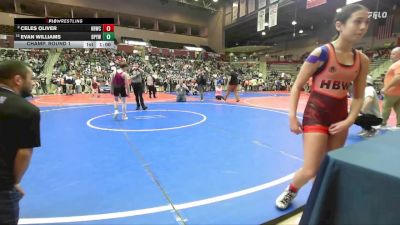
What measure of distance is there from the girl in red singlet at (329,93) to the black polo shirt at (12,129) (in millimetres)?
1976

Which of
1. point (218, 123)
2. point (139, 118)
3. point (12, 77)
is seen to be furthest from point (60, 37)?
point (12, 77)

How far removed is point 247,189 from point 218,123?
454 centimetres

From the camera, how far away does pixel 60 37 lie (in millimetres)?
9422

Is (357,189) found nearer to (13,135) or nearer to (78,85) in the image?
(13,135)

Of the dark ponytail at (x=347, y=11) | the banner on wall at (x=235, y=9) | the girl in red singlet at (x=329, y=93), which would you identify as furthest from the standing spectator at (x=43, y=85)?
the dark ponytail at (x=347, y=11)

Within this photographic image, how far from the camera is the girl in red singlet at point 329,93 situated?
2.41 m

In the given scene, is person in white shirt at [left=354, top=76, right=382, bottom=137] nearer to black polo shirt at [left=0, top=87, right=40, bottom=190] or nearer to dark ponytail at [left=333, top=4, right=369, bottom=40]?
dark ponytail at [left=333, top=4, right=369, bottom=40]

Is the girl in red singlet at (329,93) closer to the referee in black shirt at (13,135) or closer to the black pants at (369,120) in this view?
the referee in black shirt at (13,135)

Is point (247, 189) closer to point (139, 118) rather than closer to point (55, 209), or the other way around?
point (55, 209)
